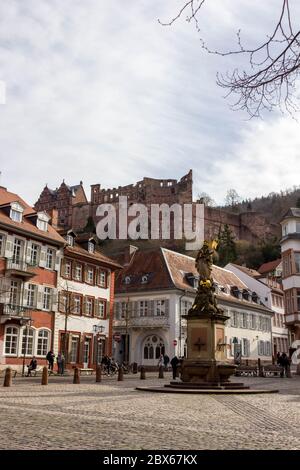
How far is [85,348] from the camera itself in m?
40.8

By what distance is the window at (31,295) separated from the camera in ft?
119

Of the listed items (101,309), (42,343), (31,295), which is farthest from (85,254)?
(42,343)

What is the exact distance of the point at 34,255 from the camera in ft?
121

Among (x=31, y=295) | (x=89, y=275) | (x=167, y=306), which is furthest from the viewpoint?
(x=167, y=306)

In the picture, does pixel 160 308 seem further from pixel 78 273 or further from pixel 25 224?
pixel 25 224

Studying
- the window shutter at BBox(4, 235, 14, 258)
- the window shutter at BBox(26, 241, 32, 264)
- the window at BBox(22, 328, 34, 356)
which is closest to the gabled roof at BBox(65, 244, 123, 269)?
the window shutter at BBox(26, 241, 32, 264)

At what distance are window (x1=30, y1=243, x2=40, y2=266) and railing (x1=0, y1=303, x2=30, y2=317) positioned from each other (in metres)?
3.15

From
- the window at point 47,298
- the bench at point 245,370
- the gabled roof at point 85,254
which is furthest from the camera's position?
the gabled roof at point 85,254

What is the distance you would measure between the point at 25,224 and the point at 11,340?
7.45m

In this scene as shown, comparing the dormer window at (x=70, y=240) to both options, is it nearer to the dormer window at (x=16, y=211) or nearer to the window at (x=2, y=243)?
the dormer window at (x=16, y=211)

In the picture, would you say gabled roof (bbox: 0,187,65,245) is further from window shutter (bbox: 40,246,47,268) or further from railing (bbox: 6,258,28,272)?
railing (bbox: 6,258,28,272)

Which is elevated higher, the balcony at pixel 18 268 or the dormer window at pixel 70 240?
the dormer window at pixel 70 240

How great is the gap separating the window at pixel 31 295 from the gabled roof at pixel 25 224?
3.25m

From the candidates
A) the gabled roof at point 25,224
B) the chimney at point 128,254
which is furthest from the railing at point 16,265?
the chimney at point 128,254
